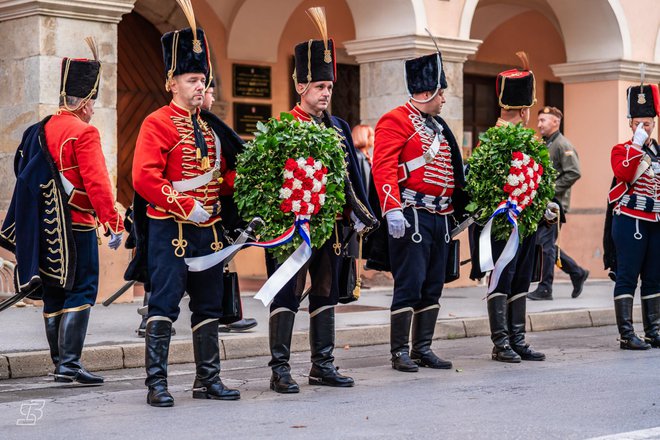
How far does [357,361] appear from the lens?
928 cm

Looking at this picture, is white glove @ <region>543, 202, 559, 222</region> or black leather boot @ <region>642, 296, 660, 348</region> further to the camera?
black leather boot @ <region>642, 296, 660, 348</region>

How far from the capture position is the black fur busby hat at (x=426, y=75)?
27.7 ft

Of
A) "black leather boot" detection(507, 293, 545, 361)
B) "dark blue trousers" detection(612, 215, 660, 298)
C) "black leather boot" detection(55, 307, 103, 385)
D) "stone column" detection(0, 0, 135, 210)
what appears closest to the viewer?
"black leather boot" detection(55, 307, 103, 385)

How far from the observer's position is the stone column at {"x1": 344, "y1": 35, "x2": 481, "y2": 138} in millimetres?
14609

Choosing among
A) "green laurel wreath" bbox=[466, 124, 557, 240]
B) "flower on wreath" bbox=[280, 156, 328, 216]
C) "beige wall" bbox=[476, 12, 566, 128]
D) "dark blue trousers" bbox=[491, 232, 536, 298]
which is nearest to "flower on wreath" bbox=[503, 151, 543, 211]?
"green laurel wreath" bbox=[466, 124, 557, 240]

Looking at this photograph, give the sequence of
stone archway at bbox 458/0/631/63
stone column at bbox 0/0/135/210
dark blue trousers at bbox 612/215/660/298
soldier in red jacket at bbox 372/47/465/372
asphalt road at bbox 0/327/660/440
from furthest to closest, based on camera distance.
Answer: stone archway at bbox 458/0/631/63
stone column at bbox 0/0/135/210
dark blue trousers at bbox 612/215/660/298
soldier in red jacket at bbox 372/47/465/372
asphalt road at bbox 0/327/660/440

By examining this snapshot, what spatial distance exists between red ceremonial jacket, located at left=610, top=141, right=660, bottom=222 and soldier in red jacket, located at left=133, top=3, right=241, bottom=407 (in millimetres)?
3633

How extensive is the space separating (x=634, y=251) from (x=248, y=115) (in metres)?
7.43

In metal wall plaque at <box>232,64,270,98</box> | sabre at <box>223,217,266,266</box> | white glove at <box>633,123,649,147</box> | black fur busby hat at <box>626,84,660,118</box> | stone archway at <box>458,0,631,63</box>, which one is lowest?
sabre at <box>223,217,266,266</box>

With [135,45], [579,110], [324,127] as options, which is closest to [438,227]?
[324,127]

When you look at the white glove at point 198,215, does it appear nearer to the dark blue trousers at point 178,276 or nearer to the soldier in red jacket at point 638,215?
the dark blue trousers at point 178,276

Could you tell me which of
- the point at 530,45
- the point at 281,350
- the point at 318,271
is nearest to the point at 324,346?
the point at 281,350

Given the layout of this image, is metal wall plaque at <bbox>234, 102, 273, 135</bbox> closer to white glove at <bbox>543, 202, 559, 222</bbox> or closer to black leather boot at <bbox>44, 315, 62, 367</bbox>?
white glove at <bbox>543, 202, 559, 222</bbox>

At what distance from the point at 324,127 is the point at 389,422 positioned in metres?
1.90
